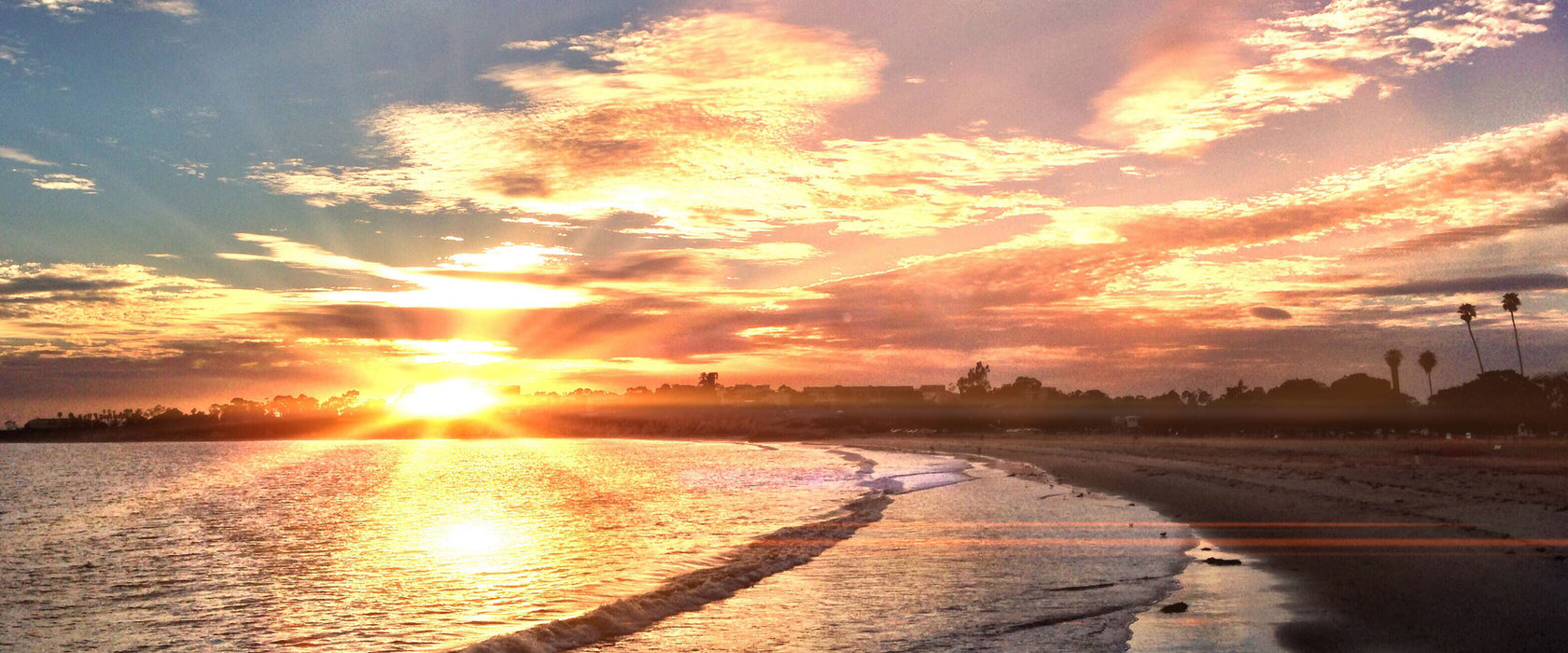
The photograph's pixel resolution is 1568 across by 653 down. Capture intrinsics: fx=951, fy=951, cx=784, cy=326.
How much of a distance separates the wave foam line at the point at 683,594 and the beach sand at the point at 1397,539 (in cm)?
1003

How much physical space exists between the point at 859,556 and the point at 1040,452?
6117 centimetres

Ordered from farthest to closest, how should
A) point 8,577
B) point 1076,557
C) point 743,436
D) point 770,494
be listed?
point 743,436 < point 770,494 < point 8,577 < point 1076,557

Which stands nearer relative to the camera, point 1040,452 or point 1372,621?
point 1372,621

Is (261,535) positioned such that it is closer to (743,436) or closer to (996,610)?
(996,610)

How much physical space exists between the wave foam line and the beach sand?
10029mm

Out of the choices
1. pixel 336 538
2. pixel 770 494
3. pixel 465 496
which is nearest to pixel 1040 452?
pixel 770 494

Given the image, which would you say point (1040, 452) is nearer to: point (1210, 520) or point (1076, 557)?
point (1210, 520)

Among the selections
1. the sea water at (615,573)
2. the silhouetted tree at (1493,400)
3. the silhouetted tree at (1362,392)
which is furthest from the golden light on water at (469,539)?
the silhouetted tree at (1362,392)

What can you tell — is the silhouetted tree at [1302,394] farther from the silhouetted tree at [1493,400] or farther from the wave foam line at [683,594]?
the wave foam line at [683,594]

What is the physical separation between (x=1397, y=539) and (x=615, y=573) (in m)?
17.5

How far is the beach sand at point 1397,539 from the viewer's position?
12383mm

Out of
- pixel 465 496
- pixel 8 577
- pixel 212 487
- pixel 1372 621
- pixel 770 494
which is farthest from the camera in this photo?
pixel 212 487

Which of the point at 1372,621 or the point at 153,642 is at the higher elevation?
the point at 1372,621

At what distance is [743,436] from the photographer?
7692 inches
